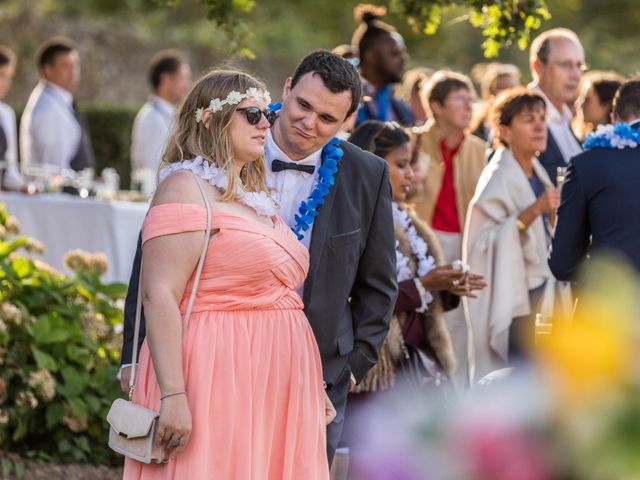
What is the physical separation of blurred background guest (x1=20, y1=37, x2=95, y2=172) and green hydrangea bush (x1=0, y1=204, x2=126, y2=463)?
11.3ft

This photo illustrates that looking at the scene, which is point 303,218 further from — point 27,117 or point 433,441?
point 27,117

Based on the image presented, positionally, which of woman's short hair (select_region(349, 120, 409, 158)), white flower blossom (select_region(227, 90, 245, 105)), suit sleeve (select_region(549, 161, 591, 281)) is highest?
white flower blossom (select_region(227, 90, 245, 105))

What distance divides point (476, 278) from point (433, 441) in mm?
4057

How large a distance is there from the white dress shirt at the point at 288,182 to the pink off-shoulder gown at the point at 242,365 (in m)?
0.32

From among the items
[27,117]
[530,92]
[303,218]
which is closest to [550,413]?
[303,218]

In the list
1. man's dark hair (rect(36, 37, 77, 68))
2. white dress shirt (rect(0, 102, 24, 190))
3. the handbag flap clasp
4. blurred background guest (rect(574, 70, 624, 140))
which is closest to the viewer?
the handbag flap clasp

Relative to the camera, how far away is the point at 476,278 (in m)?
5.02

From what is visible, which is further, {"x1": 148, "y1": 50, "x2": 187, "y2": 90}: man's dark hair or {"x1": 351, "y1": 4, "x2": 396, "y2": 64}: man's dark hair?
{"x1": 148, "y1": 50, "x2": 187, "y2": 90}: man's dark hair

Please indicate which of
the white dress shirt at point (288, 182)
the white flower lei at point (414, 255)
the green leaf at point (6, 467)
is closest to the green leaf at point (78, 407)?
the green leaf at point (6, 467)

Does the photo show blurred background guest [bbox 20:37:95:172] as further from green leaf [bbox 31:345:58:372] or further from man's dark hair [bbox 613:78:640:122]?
man's dark hair [bbox 613:78:640:122]

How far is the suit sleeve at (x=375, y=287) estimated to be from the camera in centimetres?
380

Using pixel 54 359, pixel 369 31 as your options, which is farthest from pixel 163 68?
pixel 54 359

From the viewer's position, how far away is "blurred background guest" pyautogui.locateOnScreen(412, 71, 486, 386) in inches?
279

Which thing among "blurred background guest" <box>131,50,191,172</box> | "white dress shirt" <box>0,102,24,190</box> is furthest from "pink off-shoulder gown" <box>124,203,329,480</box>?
"blurred background guest" <box>131,50,191,172</box>
